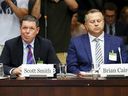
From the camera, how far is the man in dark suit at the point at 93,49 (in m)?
4.37

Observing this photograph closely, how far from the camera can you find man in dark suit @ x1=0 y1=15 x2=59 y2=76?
14.6 feet

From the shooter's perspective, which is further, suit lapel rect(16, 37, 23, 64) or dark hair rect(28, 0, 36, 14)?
dark hair rect(28, 0, 36, 14)

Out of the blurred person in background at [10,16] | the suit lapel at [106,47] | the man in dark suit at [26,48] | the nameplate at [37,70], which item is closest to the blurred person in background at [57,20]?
the blurred person in background at [10,16]

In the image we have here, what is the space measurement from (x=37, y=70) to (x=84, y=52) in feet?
3.29

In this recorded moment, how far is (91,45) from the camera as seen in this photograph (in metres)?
4.50

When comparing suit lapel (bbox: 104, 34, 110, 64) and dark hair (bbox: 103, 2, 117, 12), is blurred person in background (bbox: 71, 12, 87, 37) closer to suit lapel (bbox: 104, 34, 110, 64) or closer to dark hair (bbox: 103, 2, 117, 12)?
dark hair (bbox: 103, 2, 117, 12)

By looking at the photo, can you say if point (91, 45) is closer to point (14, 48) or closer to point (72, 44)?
point (72, 44)

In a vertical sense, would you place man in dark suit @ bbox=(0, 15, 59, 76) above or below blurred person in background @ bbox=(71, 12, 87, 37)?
below

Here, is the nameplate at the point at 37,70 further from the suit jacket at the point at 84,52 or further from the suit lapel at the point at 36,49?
the suit lapel at the point at 36,49

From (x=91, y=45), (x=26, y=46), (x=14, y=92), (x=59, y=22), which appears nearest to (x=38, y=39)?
(x=26, y=46)

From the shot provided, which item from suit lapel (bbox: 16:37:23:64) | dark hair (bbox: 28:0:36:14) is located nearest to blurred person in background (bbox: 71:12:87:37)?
dark hair (bbox: 28:0:36:14)

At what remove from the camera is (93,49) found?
448cm

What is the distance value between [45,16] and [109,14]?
85 centimetres

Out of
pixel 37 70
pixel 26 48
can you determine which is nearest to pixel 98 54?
pixel 26 48
